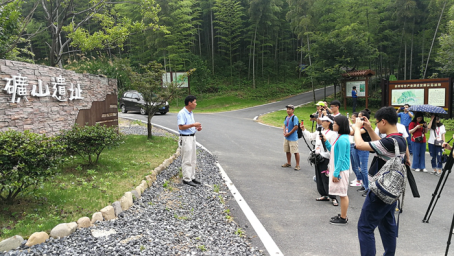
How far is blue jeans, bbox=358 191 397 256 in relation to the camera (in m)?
3.07

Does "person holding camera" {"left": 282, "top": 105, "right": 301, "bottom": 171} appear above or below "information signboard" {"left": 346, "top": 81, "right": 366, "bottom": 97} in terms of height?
below

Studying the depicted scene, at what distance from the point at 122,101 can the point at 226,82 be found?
1637cm

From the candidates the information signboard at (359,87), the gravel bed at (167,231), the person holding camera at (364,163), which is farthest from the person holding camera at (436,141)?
the information signboard at (359,87)

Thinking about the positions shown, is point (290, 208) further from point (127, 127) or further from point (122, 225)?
point (127, 127)

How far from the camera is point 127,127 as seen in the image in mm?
13219

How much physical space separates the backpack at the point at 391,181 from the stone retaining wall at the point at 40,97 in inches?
250

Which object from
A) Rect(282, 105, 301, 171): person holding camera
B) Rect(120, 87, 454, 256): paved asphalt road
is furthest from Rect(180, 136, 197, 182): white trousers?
Rect(282, 105, 301, 171): person holding camera

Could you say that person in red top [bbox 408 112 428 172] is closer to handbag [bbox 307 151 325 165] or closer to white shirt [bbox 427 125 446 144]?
white shirt [bbox 427 125 446 144]

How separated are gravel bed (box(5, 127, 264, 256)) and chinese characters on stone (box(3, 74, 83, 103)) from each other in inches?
130

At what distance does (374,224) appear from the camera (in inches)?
122

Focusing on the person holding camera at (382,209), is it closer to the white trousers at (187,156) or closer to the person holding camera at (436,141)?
the white trousers at (187,156)

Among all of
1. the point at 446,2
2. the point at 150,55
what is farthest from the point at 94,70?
the point at 446,2

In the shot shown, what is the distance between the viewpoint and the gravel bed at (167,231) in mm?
3221

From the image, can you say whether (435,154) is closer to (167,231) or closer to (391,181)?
(391,181)
